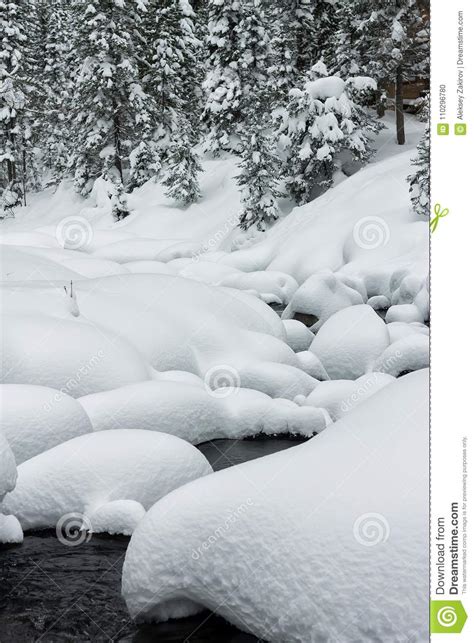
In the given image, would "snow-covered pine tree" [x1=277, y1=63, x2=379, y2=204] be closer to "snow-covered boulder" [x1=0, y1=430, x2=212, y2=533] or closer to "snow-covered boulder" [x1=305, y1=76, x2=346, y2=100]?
"snow-covered boulder" [x1=305, y1=76, x2=346, y2=100]

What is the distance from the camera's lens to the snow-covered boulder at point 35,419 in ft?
24.9

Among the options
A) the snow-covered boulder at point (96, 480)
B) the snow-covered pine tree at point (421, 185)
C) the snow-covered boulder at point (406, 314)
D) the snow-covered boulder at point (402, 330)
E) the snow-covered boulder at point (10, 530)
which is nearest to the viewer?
the snow-covered boulder at point (10, 530)

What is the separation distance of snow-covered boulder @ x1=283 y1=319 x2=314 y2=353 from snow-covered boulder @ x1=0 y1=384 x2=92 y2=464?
7.04 m

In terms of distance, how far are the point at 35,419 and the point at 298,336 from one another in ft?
25.3

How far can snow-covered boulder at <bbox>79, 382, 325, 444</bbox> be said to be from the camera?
8.80m

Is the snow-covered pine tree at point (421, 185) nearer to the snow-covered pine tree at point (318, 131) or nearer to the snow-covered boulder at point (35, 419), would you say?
the snow-covered pine tree at point (318, 131)

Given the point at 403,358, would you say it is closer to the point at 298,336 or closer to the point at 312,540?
the point at 298,336

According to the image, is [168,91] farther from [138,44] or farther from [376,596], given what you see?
[376,596]

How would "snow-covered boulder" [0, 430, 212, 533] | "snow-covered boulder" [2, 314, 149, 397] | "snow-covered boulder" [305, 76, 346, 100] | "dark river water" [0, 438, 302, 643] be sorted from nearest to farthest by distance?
"dark river water" [0, 438, 302, 643] → "snow-covered boulder" [0, 430, 212, 533] → "snow-covered boulder" [2, 314, 149, 397] → "snow-covered boulder" [305, 76, 346, 100]

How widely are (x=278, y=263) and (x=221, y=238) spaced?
619 cm

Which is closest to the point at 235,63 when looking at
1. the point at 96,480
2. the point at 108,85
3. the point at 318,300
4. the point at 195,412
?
the point at 108,85
